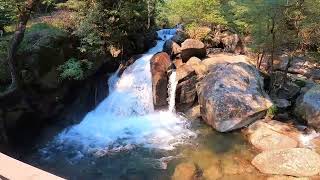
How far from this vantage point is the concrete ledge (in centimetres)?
385

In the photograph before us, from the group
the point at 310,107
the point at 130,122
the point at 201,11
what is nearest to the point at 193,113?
the point at 130,122

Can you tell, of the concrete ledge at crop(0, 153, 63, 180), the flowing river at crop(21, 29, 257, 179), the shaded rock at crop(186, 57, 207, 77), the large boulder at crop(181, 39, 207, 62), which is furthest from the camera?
the large boulder at crop(181, 39, 207, 62)

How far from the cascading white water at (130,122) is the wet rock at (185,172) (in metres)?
1.50

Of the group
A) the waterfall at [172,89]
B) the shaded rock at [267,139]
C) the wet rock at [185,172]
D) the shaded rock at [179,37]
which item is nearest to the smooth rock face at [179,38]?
the shaded rock at [179,37]

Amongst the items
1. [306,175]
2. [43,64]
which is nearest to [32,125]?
[43,64]

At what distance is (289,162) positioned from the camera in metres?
11.0

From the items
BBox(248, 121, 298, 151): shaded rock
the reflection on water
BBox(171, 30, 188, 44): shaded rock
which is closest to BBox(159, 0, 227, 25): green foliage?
BBox(171, 30, 188, 44): shaded rock

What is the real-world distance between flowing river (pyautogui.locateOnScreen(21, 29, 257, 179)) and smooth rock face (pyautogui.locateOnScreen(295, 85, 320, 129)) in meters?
2.77

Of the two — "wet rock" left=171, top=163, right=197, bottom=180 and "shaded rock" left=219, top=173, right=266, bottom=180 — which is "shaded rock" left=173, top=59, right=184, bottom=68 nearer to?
"wet rock" left=171, top=163, right=197, bottom=180

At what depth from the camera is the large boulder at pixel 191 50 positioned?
17906mm

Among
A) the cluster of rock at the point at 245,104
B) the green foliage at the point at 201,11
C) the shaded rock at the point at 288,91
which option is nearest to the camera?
the cluster of rock at the point at 245,104

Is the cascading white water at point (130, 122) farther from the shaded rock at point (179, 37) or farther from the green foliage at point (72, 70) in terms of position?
the shaded rock at point (179, 37)

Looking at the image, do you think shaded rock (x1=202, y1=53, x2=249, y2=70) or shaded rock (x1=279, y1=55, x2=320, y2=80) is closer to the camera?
shaded rock (x1=202, y1=53, x2=249, y2=70)

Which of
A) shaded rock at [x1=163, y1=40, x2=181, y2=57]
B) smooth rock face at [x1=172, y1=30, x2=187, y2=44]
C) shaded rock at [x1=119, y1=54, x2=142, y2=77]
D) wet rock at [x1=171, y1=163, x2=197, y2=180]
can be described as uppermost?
smooth rock face at [x1=172, y1=30, x2=187, y2=44]
